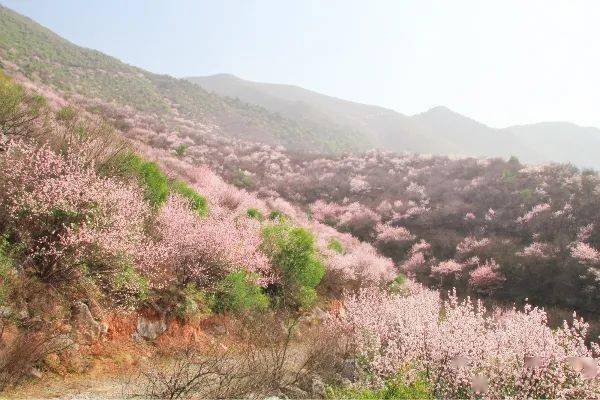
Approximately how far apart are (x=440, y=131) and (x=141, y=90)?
203ft

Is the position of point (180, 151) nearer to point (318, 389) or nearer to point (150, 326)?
point (150, 326)

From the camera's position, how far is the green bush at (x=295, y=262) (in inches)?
406

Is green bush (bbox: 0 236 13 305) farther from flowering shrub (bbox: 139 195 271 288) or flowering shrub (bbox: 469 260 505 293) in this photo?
flowering shrub (bbox: 469 260 505 293)

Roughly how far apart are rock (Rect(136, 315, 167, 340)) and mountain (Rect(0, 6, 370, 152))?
25946 millimetres

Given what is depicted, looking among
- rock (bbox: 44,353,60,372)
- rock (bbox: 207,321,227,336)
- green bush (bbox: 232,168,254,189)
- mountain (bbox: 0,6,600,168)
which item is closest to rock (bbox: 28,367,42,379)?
rock (bbox: 44,353,60,372)

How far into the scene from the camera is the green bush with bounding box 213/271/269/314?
821 centimetres

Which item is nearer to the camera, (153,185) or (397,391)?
(397,391)

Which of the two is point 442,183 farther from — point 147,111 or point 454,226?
point 147,111

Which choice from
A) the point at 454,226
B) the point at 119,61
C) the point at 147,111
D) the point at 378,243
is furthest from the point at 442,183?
the point at 119,61

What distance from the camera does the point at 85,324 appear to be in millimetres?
6105

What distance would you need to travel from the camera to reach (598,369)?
195 inches

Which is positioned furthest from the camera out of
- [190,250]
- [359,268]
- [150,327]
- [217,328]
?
[359,268]

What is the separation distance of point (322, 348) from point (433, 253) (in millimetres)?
12532

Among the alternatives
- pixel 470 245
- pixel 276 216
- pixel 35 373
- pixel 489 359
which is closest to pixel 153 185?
pixel 35 373
